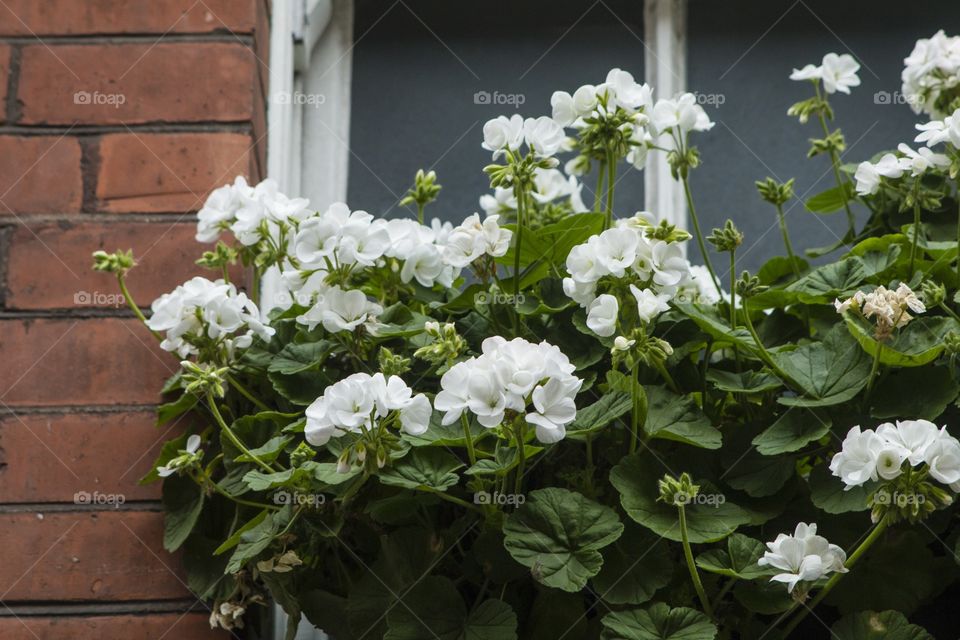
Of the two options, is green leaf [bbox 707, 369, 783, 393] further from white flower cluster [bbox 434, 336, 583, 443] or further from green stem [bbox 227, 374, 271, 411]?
green stem [bbox 227, 374, 271, 411]

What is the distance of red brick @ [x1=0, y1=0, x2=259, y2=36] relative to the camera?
1616 millimetres

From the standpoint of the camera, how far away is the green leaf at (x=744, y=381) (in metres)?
1.27

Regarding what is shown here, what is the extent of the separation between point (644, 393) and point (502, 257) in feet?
0.85

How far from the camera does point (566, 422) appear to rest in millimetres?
1093

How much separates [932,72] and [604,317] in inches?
25.3

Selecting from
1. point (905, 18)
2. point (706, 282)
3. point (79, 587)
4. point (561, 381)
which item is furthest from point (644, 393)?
point (905, 18)

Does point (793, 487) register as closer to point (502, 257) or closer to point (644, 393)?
point (644, 393)

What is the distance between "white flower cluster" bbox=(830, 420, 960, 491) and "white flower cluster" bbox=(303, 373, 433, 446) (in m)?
0.40

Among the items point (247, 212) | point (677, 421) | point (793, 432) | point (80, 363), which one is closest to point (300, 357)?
point (247, 212)

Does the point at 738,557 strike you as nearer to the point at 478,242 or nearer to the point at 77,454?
the point at 478,242

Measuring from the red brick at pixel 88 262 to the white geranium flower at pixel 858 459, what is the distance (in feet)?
2.60

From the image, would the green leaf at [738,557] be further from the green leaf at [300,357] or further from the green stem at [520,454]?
the green leaf at [300,357]

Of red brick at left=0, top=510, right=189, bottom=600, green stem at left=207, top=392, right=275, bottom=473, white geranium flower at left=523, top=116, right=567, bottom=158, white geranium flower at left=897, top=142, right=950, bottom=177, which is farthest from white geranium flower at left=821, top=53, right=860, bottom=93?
red brick at left=0, top=510, right=189, bottom=600

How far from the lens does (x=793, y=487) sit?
1.25 metres
